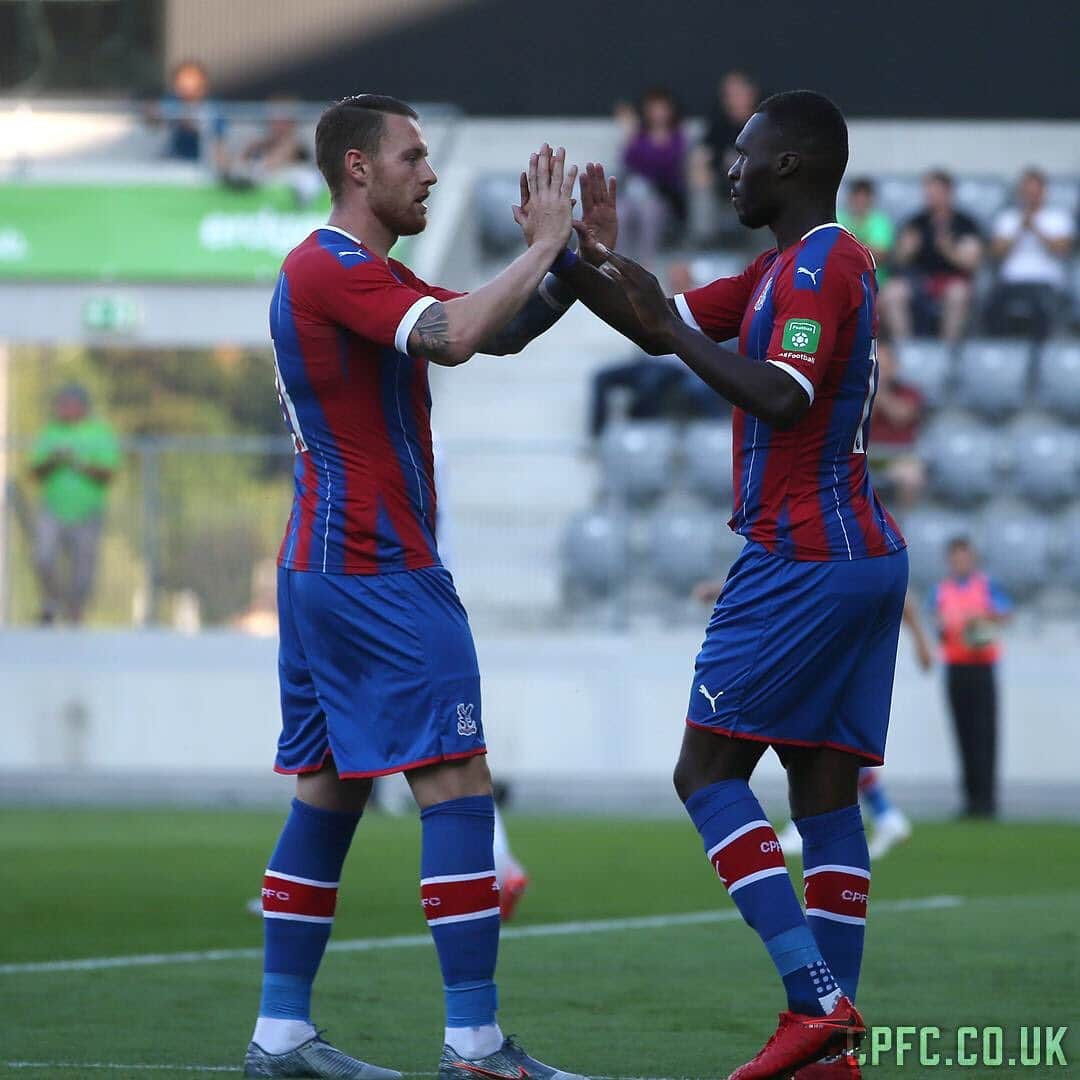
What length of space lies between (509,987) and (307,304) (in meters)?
2.68

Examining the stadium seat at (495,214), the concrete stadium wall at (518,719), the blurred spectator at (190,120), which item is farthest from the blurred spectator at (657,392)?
the blurred spectator at (190,120)

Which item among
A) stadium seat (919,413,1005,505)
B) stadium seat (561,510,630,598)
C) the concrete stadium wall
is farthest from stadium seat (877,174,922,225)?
the concrete stadium wall

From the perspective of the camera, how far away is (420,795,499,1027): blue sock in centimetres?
514

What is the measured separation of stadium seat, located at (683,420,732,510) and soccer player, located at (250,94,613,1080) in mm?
11938

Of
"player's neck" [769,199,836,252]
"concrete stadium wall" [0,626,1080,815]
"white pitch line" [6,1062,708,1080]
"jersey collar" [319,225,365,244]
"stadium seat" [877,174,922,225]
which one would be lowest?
"concrete stadium wall" [0,626,1080,815]

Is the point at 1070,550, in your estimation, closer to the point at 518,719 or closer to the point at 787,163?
the point at 518,719

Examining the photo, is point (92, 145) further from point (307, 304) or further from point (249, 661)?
point (307, 304)

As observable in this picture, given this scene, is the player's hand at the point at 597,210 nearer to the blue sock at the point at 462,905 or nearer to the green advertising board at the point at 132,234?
the blue sock at the point at 462,905

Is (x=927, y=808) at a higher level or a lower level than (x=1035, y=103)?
lower

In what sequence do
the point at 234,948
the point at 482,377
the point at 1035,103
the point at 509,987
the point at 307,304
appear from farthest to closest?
the point at 1035,103 → the point at 482,377 → the point at 234,948 → the point at 509,987 → the point at 307,304

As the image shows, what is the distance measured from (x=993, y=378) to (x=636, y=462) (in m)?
3.15

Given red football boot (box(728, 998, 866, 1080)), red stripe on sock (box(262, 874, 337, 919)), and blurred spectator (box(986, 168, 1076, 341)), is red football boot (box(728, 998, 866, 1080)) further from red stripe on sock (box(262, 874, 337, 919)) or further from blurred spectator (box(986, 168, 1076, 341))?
blurred spectator (box(986, 168, 1076, 341))

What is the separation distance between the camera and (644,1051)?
580cm

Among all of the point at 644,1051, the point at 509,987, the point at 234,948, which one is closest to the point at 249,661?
the point at 234,948
